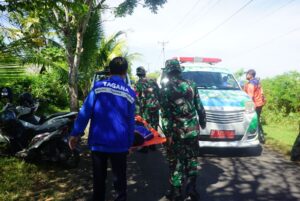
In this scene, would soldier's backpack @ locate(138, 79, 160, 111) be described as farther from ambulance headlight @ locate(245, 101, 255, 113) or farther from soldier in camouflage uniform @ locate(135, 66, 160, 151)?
ambulance headlight @ locate(245, 101, 255, 113)

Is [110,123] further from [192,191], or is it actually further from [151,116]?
[151,116]

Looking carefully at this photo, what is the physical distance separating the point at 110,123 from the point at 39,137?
3169mm

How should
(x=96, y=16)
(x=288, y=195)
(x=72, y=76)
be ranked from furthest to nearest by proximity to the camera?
(x=96, y=16) < (x=72, y=76) < (x=288, y=195)

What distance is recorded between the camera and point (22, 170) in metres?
6.09

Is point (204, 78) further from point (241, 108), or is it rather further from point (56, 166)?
point (56, 166)

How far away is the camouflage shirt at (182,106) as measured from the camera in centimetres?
460

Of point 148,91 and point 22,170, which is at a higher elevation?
point 148,91

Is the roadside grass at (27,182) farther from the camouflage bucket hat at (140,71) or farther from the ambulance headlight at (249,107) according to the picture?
the ambulance headlight at (249,107)

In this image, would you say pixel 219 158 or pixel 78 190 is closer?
pixel 78 190

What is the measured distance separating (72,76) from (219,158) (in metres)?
5.68

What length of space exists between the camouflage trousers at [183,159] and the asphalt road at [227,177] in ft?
1.44

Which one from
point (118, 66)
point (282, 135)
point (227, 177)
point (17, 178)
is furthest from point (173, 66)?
point (282, 135)

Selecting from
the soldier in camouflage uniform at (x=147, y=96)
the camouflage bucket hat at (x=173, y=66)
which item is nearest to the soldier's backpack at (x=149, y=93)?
the soldier in camouflage uniform at (x=147, y=96)

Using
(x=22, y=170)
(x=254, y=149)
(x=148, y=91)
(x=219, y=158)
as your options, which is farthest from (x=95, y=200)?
(x=254, y=149)
